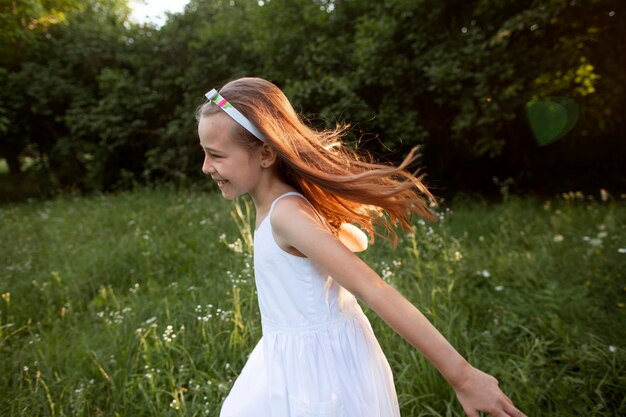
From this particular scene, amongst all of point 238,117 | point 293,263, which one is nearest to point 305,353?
point 293,263

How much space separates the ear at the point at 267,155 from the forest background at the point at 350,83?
6.69ft

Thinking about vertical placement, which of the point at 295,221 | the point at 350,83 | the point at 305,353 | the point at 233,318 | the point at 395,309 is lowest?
the point at 233,318

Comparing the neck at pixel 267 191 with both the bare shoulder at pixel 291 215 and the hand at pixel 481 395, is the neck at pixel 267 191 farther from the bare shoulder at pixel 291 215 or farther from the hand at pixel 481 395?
the hand at pixel 481 395

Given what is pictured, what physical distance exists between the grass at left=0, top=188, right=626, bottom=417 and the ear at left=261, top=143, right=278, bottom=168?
114cm

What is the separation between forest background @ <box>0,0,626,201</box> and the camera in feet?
19.9

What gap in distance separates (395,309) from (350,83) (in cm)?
592

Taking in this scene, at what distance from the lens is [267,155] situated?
4.87 ft

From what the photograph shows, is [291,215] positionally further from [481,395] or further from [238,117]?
[481,395]

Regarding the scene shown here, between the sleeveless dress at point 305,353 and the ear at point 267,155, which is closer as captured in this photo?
the sleeveless dress at point 305,353

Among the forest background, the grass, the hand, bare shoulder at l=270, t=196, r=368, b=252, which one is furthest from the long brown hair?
the forest background

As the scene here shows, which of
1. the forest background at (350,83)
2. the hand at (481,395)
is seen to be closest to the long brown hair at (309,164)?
the hand at (481,395)

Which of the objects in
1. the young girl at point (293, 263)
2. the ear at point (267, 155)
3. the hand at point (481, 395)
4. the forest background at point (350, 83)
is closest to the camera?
the hand at point (481, 395)

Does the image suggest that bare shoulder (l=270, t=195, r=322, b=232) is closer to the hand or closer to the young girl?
the young girl

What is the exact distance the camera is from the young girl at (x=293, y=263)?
4.42 ft
